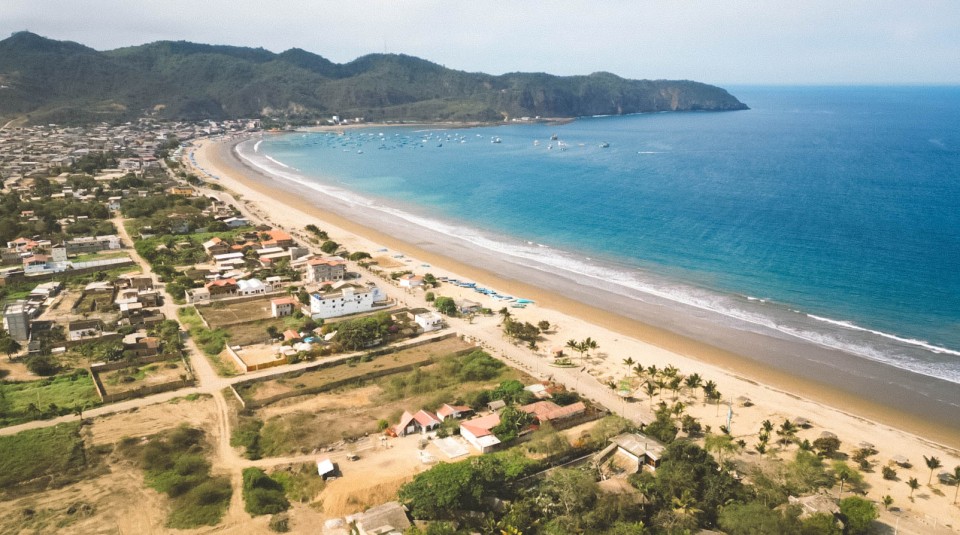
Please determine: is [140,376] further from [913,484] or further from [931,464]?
[931,464]

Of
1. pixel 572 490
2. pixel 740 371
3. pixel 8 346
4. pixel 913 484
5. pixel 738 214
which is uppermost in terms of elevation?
pixel 738 214

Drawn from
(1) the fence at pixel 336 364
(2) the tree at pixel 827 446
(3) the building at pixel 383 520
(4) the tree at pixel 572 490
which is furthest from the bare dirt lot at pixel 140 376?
(2) the tree at pixel 827 446

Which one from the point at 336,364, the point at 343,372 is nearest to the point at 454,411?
the point at 343,372

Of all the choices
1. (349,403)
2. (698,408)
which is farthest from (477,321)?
(698,408)

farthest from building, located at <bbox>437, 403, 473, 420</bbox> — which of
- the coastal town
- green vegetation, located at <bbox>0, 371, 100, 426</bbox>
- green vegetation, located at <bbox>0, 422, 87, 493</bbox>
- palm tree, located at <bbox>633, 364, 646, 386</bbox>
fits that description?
green vegetation, located at <bbox>0, 371, 100, 426</bbox>

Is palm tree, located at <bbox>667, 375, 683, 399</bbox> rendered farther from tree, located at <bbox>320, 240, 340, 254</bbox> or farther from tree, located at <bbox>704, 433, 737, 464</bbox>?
tree, located at <bbox>320, 240, 340, 254</bbox>

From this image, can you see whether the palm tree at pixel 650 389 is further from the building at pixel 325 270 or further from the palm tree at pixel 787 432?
the building at pixel 325 270

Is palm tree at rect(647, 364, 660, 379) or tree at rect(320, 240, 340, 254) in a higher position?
tree at rect(320, 240, 340, 254)
